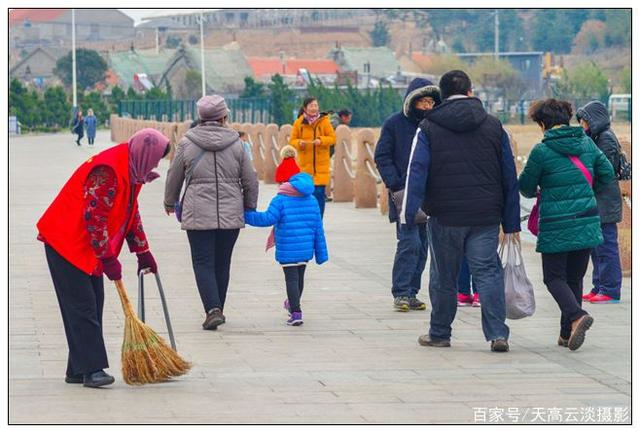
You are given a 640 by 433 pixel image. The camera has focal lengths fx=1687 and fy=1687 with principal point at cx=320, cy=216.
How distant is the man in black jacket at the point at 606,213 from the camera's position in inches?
460

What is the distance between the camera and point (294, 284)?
36.0 ft

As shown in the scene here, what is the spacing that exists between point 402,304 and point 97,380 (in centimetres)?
361

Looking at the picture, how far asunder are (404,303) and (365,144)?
36.1 ft

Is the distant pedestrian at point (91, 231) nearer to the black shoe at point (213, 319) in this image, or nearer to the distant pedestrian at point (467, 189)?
the distant pedestrian at point (467, 189)

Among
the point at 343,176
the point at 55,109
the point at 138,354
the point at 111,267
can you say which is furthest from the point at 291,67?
the point at 111,267

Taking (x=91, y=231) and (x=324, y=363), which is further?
(x=324, y=363)

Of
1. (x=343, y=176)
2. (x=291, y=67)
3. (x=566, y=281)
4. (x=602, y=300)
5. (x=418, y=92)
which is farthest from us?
(x=291, y=67)

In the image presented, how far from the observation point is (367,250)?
16.3 meters

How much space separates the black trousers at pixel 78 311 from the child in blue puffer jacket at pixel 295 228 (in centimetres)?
233

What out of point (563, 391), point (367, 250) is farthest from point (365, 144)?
point (563, 391)

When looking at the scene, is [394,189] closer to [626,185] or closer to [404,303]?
[404,303]

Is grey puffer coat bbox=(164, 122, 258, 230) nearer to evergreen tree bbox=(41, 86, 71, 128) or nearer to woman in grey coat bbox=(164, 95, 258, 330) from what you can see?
woman in grey coat bbox=(164, 95, 258, 330)

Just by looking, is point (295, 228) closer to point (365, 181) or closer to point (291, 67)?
point (365, 181)

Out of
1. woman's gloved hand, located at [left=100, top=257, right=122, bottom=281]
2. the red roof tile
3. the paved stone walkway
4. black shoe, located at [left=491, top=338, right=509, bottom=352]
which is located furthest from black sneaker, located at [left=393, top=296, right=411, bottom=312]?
the red roof tile
